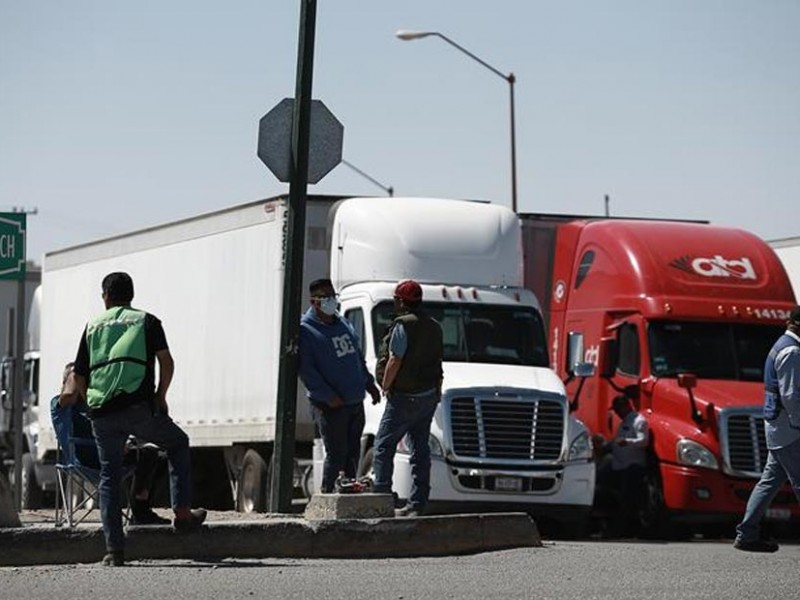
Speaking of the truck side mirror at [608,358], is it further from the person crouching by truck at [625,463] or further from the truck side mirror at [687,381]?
the truck side mirror at [687,381]

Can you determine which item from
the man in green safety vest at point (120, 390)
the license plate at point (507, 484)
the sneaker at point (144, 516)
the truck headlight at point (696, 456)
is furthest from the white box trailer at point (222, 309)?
the man in green safety vest at point (120, 390)

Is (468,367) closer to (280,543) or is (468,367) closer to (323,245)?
(323,245)

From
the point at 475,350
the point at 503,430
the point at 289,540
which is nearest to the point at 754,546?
the point at 503,430

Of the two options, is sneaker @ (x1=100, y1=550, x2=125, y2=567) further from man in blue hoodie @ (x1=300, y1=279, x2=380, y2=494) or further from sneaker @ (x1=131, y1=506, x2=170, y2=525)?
man in blue hoodie @ (x1=300, y1=279, x2=380, y2=494)

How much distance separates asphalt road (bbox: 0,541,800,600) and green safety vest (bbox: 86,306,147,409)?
3.82 ft

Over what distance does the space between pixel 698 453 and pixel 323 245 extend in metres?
4.66

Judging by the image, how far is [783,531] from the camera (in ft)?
68.7

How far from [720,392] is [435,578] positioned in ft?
26.7

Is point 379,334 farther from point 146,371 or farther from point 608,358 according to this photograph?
point 146,371

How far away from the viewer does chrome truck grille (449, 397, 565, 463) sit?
1870 cm

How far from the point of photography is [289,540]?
14227mm

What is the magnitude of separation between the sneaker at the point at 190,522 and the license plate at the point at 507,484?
5162 millimetres

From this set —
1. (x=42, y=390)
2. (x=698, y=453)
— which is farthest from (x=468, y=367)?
(x=42, y=390)

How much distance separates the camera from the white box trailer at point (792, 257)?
2420 cm
